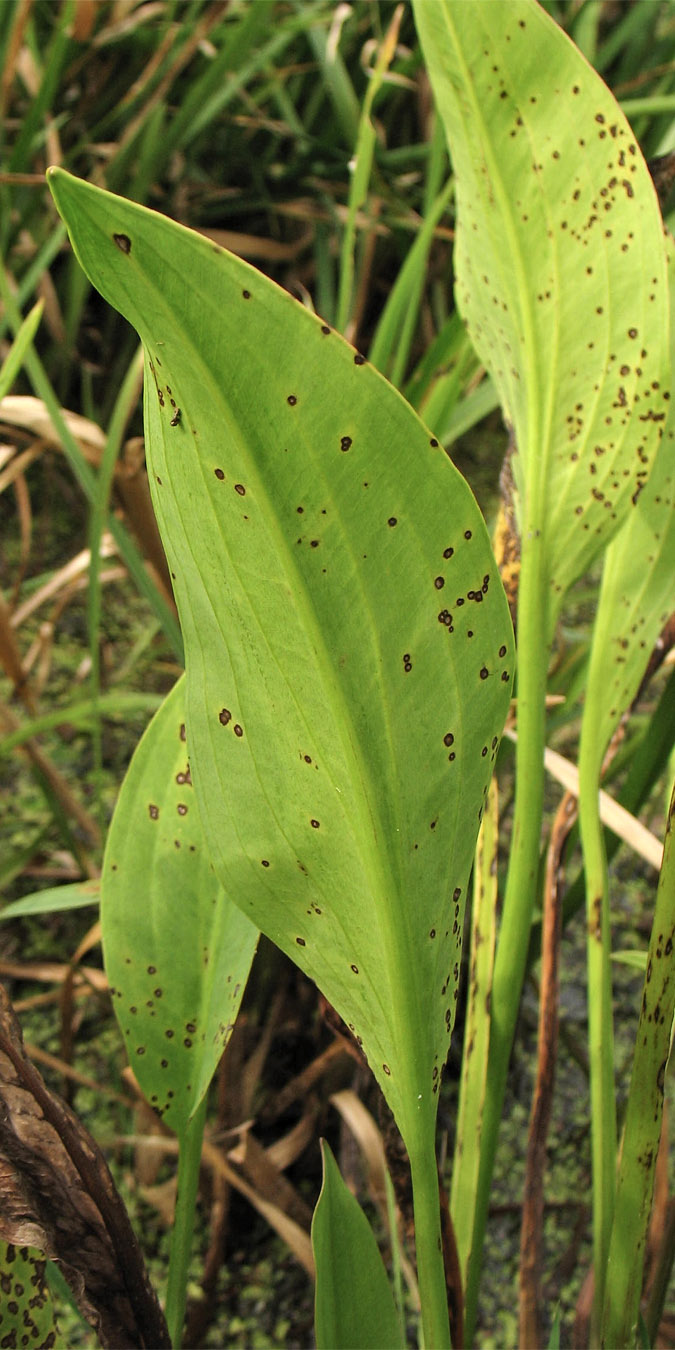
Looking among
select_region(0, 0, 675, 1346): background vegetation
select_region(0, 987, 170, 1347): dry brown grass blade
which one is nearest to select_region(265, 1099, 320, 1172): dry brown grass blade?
select_region(0, 0, 675, 1346): background vegetation

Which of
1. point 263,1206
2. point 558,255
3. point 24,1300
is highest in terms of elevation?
point 558,255

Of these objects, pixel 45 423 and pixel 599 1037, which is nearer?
pixel 599 1037

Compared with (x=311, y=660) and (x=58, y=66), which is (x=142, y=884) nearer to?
(x=311, y=660)

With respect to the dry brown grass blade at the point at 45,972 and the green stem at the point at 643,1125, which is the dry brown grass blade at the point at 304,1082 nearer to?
the dry brown grass blade at the point at 45,972

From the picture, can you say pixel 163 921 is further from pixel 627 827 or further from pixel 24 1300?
pixel 627 827

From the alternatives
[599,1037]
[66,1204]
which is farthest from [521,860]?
[66,1204]

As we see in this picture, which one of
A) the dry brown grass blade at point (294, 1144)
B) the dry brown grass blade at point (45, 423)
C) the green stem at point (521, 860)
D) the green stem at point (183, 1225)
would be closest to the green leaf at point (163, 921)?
the green stem at point (183, 1225)
